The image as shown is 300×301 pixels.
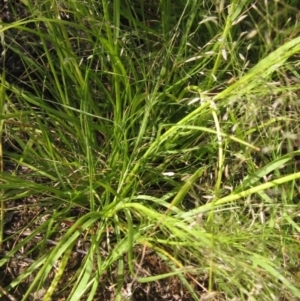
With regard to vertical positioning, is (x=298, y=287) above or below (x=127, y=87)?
below

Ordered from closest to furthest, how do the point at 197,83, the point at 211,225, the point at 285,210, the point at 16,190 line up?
the point at 211,225 → the point at 285,210 → the point at 16,190 → the point at 197,83

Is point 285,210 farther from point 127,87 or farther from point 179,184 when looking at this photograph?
point 127,87

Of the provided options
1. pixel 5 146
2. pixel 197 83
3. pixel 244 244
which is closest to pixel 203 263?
pixel 244 244

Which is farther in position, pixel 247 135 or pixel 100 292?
pixel 100 292

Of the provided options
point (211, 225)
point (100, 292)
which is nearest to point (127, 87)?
point (211, 225)

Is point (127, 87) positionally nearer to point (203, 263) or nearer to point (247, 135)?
point (247, 135)

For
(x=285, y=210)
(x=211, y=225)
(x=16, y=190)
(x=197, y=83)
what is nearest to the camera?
(x=211, y=225)

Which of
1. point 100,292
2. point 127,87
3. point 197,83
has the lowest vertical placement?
point 100,292
